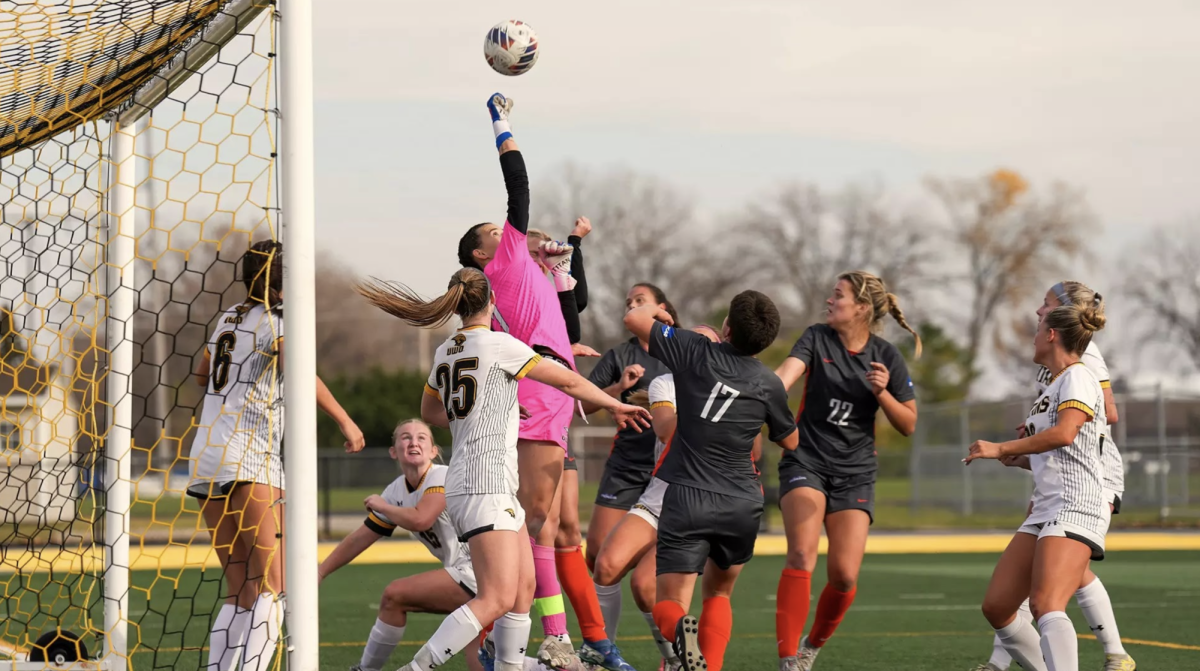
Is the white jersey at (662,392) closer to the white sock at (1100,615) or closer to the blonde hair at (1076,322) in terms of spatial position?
the blonde hair at (1076,322)

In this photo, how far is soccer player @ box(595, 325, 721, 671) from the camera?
6.42m

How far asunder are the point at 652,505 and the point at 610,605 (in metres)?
0.88

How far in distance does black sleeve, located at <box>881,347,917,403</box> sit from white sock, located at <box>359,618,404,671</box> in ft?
9.60

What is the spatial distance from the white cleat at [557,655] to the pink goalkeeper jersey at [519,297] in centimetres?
137

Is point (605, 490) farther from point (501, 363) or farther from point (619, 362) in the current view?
point (501, 363)

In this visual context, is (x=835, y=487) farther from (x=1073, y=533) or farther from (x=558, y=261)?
(x=558, y=261)

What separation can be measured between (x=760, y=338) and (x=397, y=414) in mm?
37148

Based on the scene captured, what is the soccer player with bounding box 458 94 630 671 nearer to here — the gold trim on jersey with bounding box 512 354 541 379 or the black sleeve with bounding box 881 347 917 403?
the gold trim on jersey with bounding box 512 354 541 379

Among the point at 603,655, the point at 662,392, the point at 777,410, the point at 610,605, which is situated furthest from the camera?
the point at 610,605

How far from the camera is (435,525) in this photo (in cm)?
602

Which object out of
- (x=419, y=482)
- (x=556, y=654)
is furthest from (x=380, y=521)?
(x=556, y=654)

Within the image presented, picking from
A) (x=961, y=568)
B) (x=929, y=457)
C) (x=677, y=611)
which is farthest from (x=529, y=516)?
(x=929, y=457)

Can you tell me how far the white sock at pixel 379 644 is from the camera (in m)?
5.69

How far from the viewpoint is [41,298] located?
6.75 metres
